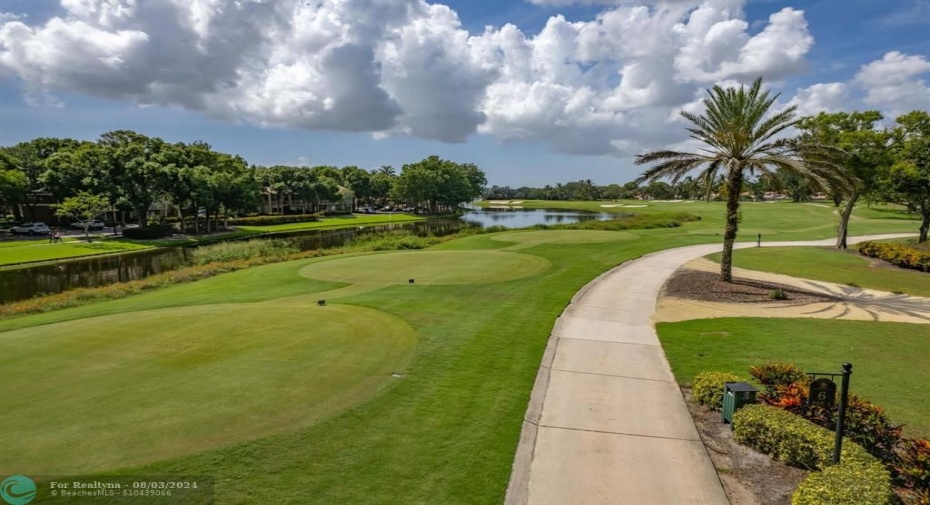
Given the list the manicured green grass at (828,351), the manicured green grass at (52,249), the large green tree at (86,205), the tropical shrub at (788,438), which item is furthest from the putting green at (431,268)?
the large green tree at (86,205)

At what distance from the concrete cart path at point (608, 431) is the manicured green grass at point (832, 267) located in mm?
15445

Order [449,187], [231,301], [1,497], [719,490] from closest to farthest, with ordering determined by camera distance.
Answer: [1,497] → [719,490] → [231,301] → [449,187]

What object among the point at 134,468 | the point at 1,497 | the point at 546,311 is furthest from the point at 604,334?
the point at 1,497

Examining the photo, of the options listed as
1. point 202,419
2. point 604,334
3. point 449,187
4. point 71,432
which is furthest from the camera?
point 449,187

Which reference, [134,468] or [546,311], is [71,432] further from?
[546,311]

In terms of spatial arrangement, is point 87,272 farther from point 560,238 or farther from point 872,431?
point 872,431

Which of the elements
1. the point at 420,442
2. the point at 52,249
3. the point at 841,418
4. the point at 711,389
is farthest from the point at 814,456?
the point at 52,249

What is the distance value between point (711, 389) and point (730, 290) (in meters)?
13.2

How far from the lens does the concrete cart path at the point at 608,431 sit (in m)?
6.81

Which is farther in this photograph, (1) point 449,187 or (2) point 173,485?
(1) point 449,187

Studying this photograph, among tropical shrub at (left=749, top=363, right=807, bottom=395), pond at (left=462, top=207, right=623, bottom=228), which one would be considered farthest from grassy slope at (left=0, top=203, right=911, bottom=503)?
pond at (left=462, top=207, right=623, bottom=228)

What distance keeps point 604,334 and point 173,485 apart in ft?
39.2

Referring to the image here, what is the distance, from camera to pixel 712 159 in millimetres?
21469

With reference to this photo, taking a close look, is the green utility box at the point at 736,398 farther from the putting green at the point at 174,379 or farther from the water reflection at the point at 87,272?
the water reflection at the point at 87,272
